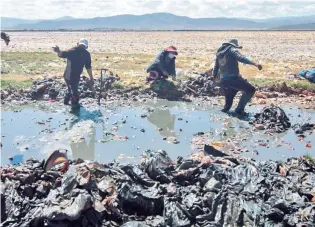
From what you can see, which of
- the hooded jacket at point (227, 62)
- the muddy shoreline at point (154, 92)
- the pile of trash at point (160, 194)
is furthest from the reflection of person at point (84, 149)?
the hooded jacket at point (227, 62)

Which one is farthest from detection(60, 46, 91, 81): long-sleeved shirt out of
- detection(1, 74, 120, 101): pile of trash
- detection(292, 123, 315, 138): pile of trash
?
detection(292, 123, 315, 138): pile of trash

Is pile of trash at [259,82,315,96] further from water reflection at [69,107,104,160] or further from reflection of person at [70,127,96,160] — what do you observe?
reflection of person at [70,127,96,160]

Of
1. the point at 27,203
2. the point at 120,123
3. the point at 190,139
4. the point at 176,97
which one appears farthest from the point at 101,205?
the point at 176,97

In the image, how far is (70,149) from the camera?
9.26 meters

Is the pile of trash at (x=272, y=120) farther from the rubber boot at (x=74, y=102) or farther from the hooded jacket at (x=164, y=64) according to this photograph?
the rubber boot at (x=74, y=102)

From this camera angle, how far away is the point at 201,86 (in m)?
14.7

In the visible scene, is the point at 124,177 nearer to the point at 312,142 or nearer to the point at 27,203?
the point at 27,203

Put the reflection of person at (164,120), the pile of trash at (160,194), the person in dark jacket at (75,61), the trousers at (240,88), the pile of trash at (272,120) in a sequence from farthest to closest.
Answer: the person in dark jacket at (75,61) → the trousers at (240,88) → the reflection of person at (164,120) → the pile of trash at (272,120) → the pile of trash at (160,194)

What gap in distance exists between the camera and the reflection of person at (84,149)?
8898 mm

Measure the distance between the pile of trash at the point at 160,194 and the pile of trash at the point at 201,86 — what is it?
7185 mm

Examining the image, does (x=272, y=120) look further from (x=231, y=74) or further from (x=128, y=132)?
(x=128, y=132)

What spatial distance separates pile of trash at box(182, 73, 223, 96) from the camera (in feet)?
47.0

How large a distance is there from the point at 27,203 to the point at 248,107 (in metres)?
8.62

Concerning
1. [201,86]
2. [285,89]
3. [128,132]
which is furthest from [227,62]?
[285,89]
